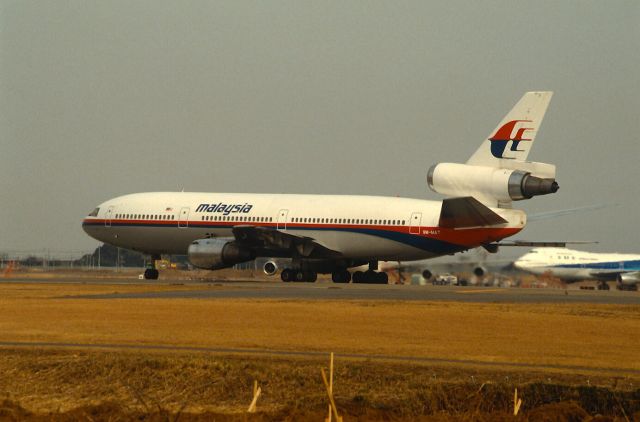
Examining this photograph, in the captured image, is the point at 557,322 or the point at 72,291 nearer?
the point at 557,322

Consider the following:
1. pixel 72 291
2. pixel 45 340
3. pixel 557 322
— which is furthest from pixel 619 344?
pixel 72 291

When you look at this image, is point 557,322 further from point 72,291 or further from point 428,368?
point 72,291

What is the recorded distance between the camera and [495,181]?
194ft

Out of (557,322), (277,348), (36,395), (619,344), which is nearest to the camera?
(36,395)

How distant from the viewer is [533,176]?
58000 millimetres

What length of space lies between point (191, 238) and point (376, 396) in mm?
46691

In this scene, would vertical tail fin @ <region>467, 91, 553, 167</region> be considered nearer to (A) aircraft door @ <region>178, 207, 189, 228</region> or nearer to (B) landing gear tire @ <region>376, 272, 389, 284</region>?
(B) landing gear tire @ <region>376, 272, 389, 284</region>

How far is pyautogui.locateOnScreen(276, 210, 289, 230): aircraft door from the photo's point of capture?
65875mm

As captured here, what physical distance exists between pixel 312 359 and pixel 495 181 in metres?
35.7

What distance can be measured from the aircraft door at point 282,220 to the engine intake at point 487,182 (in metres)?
9.39

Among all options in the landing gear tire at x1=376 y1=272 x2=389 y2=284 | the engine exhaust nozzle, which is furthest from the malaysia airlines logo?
Result: the landing gear tire at x1=376 y1=272 x2=389 y2=284

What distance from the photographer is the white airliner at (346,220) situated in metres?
59.8

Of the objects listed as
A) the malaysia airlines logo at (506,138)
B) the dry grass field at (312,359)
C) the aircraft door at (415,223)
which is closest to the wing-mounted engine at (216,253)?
the aircraft door at (415,223)

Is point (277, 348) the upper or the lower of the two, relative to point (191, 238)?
lower
